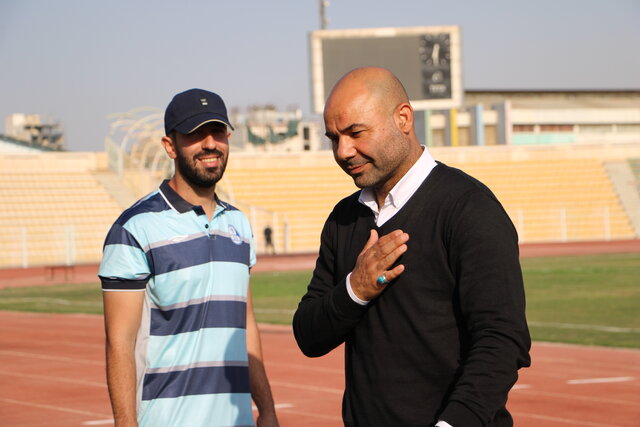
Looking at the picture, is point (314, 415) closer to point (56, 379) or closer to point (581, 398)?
point (581, 398)

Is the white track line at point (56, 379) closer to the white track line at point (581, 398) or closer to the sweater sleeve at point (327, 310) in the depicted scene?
the white track line at point (581, 398)

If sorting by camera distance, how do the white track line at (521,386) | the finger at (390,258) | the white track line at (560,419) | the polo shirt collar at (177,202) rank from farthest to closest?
the white track line at (521,386) → the white track line at (560,419) → the polo shirt collar at (177,202) → the finger at (390,258)

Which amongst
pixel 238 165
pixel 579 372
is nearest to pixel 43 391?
pixel 579 372

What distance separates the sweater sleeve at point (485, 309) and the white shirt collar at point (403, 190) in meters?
0.21

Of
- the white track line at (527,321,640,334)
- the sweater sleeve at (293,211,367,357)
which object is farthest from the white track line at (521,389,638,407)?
the sweater sleeve at (293,211,367,357)

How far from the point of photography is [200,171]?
14.0 ft

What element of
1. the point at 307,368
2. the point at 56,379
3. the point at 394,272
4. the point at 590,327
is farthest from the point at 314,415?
the point at 590,327

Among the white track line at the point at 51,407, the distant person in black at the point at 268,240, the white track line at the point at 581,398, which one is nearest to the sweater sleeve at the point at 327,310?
the white track line at the point at 51,407

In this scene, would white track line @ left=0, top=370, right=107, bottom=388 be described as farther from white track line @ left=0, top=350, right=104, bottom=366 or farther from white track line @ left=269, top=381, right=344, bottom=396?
white track line @ left=269, top=381, right=344, bottom=396

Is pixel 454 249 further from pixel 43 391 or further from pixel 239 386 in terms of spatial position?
pixel 43 391

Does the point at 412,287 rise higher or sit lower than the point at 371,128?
lower

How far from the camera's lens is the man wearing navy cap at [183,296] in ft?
13.2

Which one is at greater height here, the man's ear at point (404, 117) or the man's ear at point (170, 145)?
the man's ear at point (404, 117)

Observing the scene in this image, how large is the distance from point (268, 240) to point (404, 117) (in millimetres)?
37724
